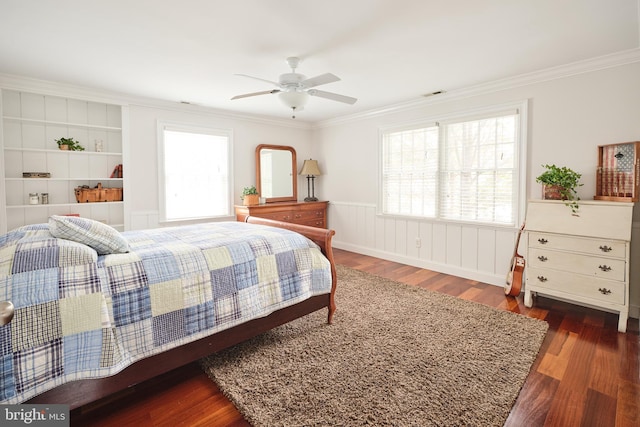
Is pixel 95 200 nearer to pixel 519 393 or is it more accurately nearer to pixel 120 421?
pixel 120 421

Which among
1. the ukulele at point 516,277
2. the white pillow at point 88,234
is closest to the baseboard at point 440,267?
the ukulele at point 516,277

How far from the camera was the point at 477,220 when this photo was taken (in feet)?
12.9

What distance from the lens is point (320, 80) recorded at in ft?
8.77

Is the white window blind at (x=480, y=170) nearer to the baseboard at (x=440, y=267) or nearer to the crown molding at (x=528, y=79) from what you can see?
the crown molding at (x=528, y=79)

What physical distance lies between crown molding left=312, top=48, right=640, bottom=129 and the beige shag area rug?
243cm

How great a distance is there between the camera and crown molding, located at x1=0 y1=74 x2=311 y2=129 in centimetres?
341

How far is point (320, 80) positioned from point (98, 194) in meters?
3.21

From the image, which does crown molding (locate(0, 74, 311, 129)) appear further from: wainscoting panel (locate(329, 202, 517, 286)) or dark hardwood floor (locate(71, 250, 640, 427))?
dark hardwood floor (locate(71, 250, 640, 427))

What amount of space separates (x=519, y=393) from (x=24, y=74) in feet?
16.9

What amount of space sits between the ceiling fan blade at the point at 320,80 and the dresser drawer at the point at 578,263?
8.12 ft

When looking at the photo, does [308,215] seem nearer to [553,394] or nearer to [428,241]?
[428,241]

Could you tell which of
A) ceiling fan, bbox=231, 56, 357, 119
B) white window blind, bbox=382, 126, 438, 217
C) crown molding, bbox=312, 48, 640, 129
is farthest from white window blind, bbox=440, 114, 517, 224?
ceiling fan, bbox=231, 56, 357, 119

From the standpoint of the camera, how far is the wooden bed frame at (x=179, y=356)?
1499mm

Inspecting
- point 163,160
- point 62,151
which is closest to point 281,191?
point 163,160
